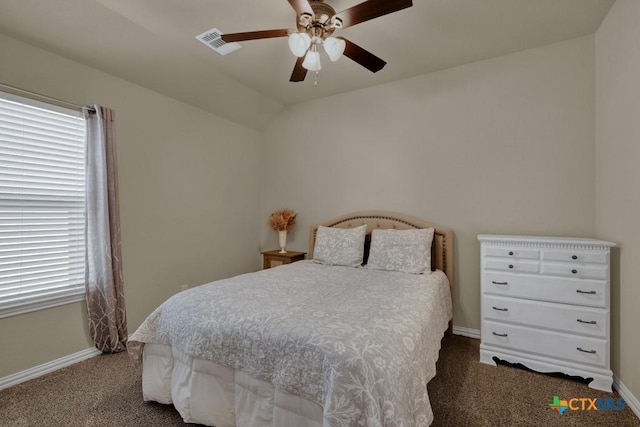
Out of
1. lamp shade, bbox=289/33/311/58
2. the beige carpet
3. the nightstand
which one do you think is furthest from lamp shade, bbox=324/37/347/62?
the nightstand

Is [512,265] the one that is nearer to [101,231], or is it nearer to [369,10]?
[369,10]

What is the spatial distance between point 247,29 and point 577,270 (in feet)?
9.93

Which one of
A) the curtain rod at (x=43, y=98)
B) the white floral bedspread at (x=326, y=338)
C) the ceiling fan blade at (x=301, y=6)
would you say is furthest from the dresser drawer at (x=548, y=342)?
the curtain rod at (x=43, y=98)

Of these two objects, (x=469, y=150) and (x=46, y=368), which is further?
(x=469, y=150)

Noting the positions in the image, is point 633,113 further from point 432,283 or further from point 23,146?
point 23,146

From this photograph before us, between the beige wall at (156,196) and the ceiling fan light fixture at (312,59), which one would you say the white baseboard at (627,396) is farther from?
the beige wall at (156,196)

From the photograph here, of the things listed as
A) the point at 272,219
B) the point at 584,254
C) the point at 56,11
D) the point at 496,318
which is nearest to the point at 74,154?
the point at 56,11

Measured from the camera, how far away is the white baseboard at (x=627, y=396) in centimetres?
180

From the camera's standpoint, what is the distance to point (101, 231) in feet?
8.24

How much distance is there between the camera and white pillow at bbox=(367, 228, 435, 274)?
2729 millimetres

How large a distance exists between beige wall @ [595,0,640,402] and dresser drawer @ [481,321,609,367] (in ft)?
0.47

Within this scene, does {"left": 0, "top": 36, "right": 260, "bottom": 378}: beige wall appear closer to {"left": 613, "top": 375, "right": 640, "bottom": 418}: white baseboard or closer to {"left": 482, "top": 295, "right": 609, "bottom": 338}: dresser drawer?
{"left": 482, "top": 295, "right": 609, "bottom": 338}: dresser drawer

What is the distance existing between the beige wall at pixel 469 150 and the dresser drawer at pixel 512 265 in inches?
19.8

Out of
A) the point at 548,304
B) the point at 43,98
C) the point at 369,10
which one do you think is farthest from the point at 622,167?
the point at 43,98
